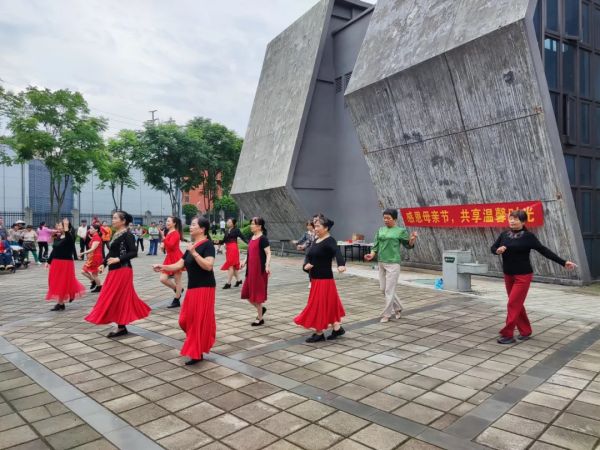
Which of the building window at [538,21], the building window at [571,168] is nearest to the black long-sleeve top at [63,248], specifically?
the building window at [538,21]

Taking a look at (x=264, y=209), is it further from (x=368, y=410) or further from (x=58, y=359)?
(x=368, y=410)

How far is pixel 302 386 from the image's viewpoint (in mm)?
4590

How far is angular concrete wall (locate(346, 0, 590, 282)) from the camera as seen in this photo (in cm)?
1100

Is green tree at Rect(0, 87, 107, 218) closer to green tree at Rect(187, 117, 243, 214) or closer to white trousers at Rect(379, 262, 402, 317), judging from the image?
green tree at Rect(187, 117, 243, 214)

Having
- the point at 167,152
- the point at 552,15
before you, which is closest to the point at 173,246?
the point at 552,15

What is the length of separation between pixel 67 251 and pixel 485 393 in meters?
7.85

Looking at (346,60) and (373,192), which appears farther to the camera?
(346,60)

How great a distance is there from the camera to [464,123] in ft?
41.8

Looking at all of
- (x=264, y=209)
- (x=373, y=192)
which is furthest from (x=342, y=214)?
(x=264, y=209)

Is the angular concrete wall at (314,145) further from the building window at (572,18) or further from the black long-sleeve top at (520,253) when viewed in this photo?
the black long-sleeve top at (520,253)

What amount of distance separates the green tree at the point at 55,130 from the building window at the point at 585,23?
22762mm

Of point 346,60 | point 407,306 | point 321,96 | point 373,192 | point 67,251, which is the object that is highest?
point 346,60

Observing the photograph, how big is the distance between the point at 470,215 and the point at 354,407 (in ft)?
33.8

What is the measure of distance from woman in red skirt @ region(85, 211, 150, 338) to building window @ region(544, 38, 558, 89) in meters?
12.3
